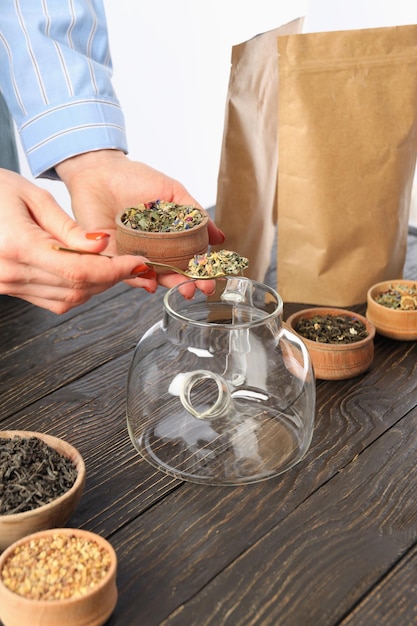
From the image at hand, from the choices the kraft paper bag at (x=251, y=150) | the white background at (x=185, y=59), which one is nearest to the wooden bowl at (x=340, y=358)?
the kraft paper bag at (x=251, y=150)

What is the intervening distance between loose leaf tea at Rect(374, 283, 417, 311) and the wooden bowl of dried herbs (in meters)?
0.35

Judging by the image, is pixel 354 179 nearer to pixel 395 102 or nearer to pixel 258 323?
pixel 395 102

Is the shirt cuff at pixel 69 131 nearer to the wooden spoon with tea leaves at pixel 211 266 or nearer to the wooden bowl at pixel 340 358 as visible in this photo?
the wooden spoon with tea leaves at pixel 211 266

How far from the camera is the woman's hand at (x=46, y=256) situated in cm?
98

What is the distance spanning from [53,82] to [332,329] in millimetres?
603

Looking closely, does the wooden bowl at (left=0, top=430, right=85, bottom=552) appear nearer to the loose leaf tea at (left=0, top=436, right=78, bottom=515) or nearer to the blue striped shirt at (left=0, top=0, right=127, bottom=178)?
the loose leaf tea at (left=0, top=436, right=78, bottom=515)

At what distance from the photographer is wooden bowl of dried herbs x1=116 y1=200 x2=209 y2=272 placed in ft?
3.77

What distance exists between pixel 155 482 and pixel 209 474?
0.22ft

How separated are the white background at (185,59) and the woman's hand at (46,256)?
1308 mm

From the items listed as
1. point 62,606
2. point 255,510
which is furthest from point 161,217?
point 62,606

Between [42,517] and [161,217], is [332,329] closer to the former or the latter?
[161,217]

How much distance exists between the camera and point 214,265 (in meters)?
1.14

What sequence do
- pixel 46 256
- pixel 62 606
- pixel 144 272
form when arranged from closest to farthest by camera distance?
pixel 62 606 < pixel 46 256 < pixel 144 272

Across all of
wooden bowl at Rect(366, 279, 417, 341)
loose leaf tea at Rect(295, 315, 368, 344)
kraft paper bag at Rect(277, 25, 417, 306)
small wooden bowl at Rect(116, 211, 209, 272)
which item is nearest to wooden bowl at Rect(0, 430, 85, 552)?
small wooden bowl at Rect(116, 211, 209, 272)
